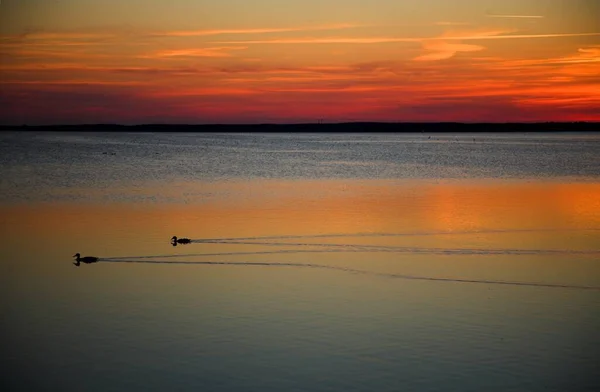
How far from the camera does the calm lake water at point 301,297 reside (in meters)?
13.4

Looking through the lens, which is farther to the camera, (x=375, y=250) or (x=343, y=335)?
(x=375, y=250)

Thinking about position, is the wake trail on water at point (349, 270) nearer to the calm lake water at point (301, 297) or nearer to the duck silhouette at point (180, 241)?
the calm lake water at point (301, 297)

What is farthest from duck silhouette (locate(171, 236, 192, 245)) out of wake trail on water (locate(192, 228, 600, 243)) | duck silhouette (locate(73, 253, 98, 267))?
duck silhouette (locate(73, 253, 98, 267))

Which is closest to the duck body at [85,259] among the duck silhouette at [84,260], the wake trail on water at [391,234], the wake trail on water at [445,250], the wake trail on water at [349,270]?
the duck silhouette at [84,260]

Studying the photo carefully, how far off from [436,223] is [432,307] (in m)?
13.5

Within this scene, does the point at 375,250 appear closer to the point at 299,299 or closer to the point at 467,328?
the point at 299,299

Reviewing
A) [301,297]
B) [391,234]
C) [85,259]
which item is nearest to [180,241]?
[85,259]

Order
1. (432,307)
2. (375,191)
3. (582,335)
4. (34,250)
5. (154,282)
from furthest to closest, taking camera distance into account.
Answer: (375,191) < (34,250) < (154,282) < (432,307) < (582,335)

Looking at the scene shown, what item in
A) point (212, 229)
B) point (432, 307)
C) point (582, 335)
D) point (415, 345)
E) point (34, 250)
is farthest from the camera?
point (212, 229)

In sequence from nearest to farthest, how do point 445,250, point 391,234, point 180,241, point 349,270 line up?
point 349,270 < point 445,250 < point 180,241 < point 391,234

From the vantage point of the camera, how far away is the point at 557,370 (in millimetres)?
13672

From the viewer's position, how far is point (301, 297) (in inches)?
717

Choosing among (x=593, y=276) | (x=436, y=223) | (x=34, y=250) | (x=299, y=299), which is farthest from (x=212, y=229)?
(x=593, y=276)

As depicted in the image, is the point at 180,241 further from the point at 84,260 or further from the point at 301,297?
the point at 301,297
